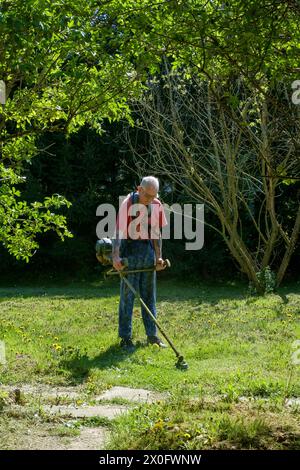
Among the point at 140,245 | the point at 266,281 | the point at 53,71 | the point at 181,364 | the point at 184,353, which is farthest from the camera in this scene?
the point at 266,281

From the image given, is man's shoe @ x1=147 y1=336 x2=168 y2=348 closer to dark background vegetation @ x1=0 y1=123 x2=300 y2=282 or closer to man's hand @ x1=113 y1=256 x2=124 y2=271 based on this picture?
man's hand @ x1=113 y1=256 x2=124 y2=271

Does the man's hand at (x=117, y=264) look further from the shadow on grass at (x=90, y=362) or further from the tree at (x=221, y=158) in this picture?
the tree at (x=221, y=158)

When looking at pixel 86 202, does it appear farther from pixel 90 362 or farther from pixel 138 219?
pixel 90 362

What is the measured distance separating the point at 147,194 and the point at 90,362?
2032 mm

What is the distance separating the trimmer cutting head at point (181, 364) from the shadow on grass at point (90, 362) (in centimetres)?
67

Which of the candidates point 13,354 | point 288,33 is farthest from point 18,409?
point 288,33

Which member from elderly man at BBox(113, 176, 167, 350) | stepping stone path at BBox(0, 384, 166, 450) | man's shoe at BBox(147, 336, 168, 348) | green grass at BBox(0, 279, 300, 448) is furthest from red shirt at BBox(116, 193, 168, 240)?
stepping stone path at BBox(0, 384, 166, 450)

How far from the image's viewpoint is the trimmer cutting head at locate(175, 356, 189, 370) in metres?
6.75

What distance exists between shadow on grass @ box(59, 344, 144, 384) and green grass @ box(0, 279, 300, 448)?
11 mm

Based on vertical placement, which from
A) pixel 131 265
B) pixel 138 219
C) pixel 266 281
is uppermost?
pixel 138 219

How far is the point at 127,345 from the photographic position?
25.7 ft

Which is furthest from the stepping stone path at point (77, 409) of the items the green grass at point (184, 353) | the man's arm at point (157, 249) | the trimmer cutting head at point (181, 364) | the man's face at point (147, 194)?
the man's face at point (147, 194)

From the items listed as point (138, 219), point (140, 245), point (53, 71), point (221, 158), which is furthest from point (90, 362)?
point (221, 158)
